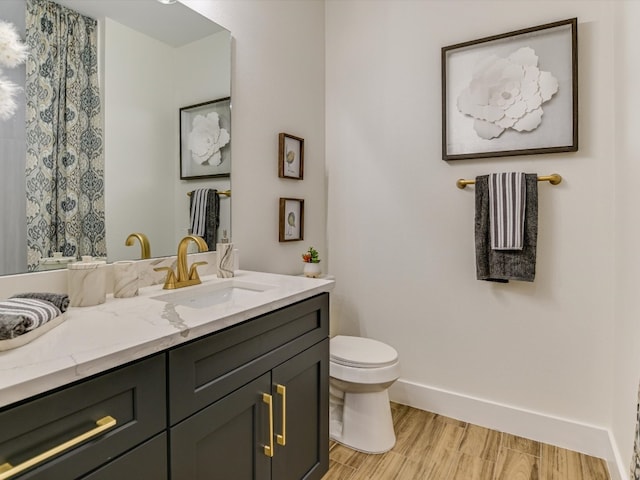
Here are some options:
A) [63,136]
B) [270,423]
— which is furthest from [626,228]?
[63,136]

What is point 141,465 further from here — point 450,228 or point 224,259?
point 450,228

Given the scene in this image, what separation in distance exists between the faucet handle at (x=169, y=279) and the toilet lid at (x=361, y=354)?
0.85 metres

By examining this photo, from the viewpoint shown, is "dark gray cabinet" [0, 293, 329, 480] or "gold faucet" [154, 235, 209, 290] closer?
"dark gray cabinet" [0, 293, 329, 480]

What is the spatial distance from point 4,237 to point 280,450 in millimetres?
1074

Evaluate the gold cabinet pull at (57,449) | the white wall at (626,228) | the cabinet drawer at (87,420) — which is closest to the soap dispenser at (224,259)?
the cabinet drawer at (87,420)

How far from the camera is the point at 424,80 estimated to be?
83.9 inches

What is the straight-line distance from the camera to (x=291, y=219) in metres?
2.17

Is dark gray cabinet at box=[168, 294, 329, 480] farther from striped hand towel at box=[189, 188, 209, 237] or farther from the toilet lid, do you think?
striped hand towel at box=[189, 188, 209, 237]

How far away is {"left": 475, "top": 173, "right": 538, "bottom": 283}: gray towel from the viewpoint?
180cm

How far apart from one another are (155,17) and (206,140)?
0.50 metres

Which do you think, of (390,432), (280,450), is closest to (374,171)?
(390,432)

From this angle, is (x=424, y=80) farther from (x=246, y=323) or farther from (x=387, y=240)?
(x=246, y=323)

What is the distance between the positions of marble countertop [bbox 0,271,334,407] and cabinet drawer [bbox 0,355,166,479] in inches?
1.2

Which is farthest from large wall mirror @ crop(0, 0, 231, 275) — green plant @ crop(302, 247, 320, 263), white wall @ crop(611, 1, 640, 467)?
white wall @ crop(611, 1, 640, 467)
